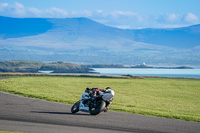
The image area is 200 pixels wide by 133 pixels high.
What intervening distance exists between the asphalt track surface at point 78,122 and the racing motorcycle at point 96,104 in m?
0.26

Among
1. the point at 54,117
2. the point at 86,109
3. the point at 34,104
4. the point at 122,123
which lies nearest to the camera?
the point at 122,123

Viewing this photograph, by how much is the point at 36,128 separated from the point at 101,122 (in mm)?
2783

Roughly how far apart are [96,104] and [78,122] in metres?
2.01

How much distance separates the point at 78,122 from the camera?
1599cm

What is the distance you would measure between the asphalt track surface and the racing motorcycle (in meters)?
0.26

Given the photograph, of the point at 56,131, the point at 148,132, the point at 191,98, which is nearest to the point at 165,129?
the point at 148,132

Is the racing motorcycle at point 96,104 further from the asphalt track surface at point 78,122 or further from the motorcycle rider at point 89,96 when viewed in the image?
the asphalt track surface at point 78,122

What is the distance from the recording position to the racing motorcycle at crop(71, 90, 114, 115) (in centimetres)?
1739

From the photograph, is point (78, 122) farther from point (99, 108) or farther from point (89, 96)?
point (89, 96)

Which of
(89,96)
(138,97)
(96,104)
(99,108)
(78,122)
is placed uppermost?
(89,96)

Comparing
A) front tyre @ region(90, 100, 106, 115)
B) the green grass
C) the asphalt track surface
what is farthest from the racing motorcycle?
the green grass

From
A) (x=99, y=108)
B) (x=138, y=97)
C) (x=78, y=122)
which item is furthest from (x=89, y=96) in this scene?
(x=138, y=97)

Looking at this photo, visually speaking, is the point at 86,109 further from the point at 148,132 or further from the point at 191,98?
the point at 191,98

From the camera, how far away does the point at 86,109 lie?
18031 millimetres
